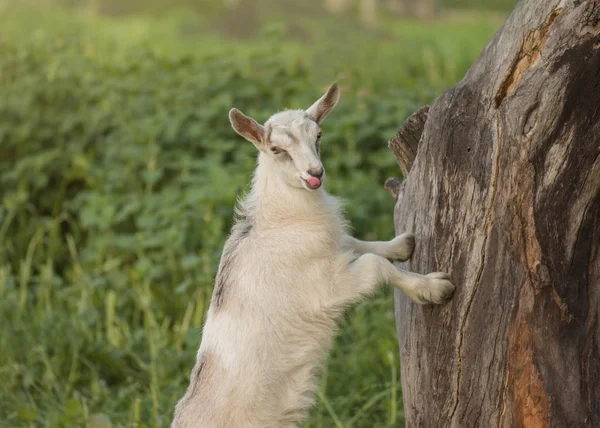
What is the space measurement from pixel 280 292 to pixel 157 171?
429 cm

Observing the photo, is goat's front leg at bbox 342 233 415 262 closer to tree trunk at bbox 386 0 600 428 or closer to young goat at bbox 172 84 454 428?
young goat at bbox 172 84 454 428

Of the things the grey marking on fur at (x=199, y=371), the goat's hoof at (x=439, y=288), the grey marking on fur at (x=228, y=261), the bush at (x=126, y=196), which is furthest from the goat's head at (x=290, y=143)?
the bush at (x=126, y=196)

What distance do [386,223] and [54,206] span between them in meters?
3.37

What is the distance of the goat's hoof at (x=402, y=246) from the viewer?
4.05 metres

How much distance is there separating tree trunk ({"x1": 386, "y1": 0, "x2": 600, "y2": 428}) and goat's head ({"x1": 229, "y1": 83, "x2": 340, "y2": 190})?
0.52 meters

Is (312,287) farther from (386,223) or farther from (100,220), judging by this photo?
(100,220)

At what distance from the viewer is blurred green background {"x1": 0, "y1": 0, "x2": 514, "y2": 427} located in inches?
231

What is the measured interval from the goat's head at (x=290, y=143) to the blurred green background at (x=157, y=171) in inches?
65.4

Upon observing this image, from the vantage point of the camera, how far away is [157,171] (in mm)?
8070

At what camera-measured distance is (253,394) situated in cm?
408

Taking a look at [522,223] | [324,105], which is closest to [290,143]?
[324,105]

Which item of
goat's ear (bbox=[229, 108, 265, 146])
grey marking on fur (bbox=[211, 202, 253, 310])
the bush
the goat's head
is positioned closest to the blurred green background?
the bush

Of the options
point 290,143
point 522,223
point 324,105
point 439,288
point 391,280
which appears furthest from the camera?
point 324,105

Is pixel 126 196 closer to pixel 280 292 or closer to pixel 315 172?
pixel 280 292
